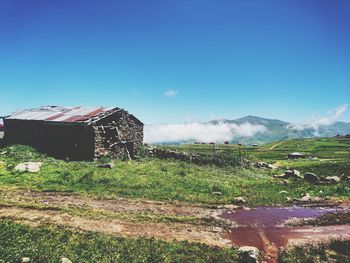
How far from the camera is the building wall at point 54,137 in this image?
3166 cm

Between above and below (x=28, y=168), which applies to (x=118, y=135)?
above

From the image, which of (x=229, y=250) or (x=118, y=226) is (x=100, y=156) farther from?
(x=229, y=250)

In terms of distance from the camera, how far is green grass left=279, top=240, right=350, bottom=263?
12380 millimetres

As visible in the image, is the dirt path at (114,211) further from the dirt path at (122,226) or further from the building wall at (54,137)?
the building wall at (54,137)

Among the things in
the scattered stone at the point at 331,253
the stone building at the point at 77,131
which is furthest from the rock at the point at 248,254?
the stone building at the point at 77,131

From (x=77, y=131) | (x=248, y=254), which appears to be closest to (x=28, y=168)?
(x=77, y=131)

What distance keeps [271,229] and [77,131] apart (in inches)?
883

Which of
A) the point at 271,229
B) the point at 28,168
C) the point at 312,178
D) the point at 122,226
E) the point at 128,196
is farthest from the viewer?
the point at 312,178

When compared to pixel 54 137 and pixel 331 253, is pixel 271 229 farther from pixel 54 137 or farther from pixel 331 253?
pixel 54 137

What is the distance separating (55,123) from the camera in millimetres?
33469

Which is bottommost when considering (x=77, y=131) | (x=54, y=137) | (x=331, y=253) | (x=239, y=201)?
(x=331, y=253)

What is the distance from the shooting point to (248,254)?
484 inches

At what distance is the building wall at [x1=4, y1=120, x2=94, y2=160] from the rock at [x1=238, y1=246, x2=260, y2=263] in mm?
21722

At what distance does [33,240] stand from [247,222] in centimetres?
1090
